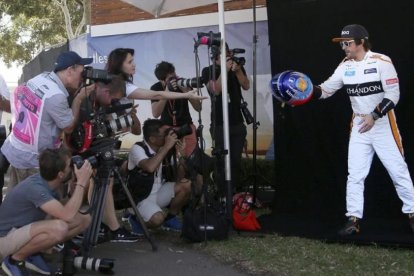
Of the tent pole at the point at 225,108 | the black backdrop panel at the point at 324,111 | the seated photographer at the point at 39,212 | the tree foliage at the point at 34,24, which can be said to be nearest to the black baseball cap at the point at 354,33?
the black backdrop panel at the point at 324,111

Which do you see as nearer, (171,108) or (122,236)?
(122,236)

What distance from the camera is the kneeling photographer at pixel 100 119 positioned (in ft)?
15.4

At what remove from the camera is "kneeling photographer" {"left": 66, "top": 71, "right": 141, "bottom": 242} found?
4.70 meters

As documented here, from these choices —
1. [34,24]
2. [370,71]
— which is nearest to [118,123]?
[370,71]

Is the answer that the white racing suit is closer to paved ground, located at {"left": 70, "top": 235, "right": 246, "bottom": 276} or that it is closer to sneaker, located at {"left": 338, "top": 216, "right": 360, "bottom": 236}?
sneaker, located at {"left": 338, "top": 216, "right": 360, "bottom": 236}

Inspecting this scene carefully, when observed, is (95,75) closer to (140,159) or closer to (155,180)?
(140,159)

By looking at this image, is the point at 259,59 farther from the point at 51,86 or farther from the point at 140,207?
the point at 51,86

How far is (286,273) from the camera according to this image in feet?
14.3

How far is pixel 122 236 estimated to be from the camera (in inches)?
215

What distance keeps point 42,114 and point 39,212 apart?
0.76 metres

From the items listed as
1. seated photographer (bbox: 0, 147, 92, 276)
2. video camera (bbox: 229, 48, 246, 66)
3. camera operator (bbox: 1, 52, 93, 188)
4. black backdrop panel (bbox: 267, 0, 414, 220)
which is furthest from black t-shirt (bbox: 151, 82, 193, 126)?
seated photographer (bbox: 0, 147, 92, 276)

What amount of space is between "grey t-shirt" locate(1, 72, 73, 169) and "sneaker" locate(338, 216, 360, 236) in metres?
2.46

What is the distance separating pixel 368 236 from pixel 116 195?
2247mm

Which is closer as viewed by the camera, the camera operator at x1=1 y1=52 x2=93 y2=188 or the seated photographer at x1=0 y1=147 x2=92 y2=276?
the seated photographer at x1=0 y1=147 x2=92 y2=276
